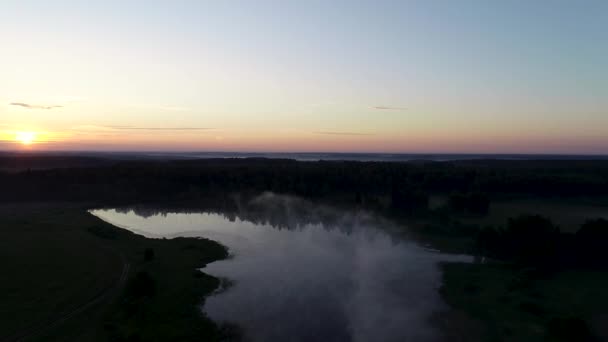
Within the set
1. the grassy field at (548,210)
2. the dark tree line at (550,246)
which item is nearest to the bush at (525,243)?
the dark tree line at (550,246)

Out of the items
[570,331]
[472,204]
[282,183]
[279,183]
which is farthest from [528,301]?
[279,183]

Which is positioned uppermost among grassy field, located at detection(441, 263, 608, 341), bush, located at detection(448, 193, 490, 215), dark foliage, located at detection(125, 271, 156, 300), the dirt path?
bush, located at detection(448, 193, 490, 215)

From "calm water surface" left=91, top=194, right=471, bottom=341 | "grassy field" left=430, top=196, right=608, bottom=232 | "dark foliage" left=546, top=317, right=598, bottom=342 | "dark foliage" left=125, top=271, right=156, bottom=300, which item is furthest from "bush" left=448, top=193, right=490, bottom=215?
"dark foliage" left=125, top=271, right=156, bottom=300

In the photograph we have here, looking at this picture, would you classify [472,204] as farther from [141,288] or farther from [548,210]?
[141,288]

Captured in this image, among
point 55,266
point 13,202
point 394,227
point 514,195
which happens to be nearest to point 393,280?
point 394,227

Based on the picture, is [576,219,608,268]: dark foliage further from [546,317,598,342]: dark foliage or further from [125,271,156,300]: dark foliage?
[125,271,156,300]: dark foliage

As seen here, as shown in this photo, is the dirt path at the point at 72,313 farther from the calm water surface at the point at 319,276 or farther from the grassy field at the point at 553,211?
the grassy field at the point at 553,211

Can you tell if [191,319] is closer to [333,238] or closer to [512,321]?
[512,321]
